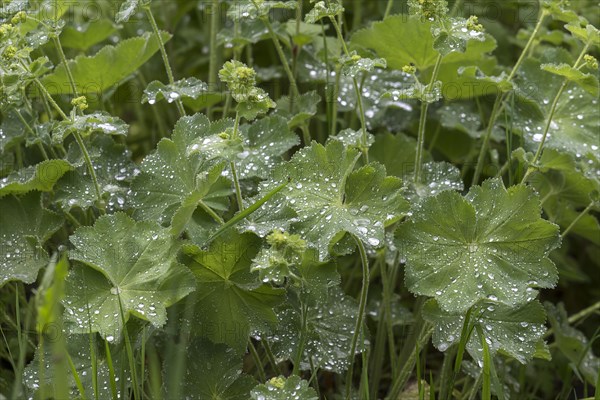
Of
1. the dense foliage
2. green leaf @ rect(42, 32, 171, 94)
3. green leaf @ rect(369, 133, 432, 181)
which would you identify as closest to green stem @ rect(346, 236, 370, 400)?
the dense foliage

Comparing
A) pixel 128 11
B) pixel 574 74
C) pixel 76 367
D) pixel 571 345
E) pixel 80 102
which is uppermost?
pixel 128 11

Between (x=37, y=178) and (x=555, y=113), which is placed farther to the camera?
(x=555, y=113)

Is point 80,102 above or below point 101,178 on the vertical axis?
above

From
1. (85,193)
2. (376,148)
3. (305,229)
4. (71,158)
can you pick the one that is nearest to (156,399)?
(305,229)

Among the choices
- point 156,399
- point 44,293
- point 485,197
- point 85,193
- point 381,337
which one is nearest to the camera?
point 44,293

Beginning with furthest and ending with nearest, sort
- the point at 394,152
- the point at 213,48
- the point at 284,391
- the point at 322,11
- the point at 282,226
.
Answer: the point at 213,48
the point at 394,152
the point at 322,11
the point at 282,226
the point at 284,391

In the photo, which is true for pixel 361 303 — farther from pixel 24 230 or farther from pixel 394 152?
pixel 24 230

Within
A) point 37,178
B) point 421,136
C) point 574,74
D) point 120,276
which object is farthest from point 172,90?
point 574,74

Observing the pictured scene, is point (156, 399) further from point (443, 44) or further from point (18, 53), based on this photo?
point (443, 44)
